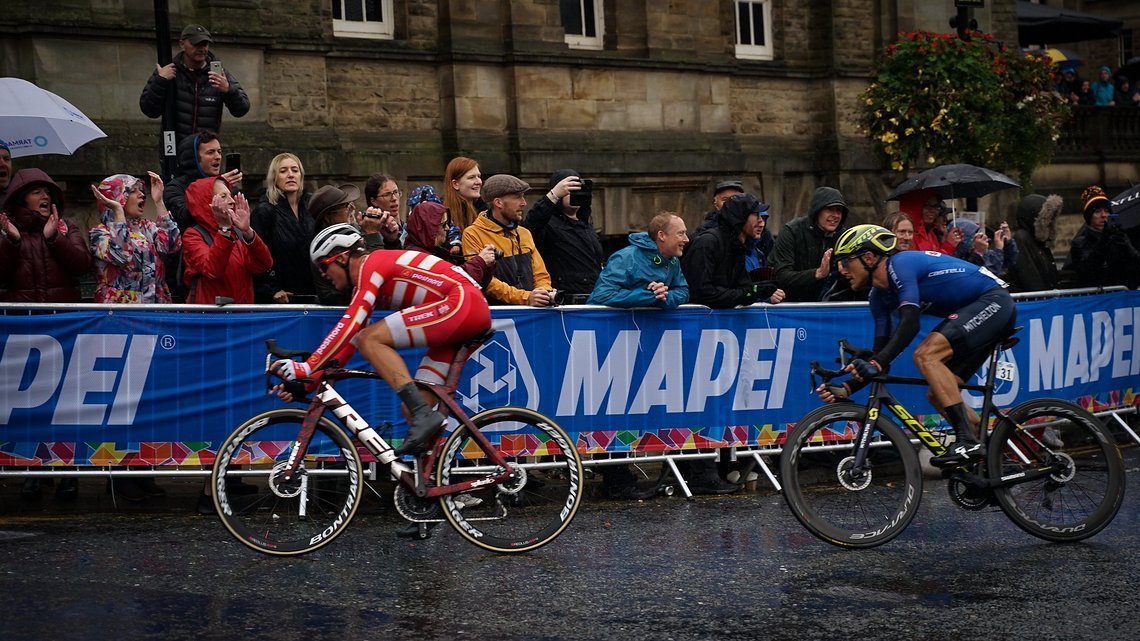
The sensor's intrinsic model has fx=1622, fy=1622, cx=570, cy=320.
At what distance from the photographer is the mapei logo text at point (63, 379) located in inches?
408

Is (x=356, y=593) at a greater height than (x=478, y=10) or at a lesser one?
lesser

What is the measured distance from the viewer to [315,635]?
7078 mm

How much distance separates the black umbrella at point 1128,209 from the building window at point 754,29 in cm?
1061

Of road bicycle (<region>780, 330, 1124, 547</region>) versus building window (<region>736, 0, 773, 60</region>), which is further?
building window (<region>736, 0, 773, 60</region>)

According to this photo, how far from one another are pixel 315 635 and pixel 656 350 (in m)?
4.71

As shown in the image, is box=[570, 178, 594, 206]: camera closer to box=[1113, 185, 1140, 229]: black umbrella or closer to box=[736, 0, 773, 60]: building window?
box=[1113, 185, 1140, 229]: black umbrella

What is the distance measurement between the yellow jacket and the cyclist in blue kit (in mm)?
2427

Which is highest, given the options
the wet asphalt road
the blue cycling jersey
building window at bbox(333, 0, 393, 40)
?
building window at bbox(333, 0, 393, 40)

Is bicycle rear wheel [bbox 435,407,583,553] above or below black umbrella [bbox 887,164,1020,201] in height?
below

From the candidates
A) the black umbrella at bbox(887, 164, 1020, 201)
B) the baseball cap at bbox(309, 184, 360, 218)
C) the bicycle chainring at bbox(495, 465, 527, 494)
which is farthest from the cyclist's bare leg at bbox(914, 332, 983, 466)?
the black umbrella at bbox(887, 164, 1020, 201)

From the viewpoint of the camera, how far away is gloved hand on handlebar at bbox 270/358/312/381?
343 inches

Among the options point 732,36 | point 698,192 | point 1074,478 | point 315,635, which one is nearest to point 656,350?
point 1074,478

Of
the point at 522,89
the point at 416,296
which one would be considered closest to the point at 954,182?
the point at 416,296

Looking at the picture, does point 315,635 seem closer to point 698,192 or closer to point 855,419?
point 855,419
